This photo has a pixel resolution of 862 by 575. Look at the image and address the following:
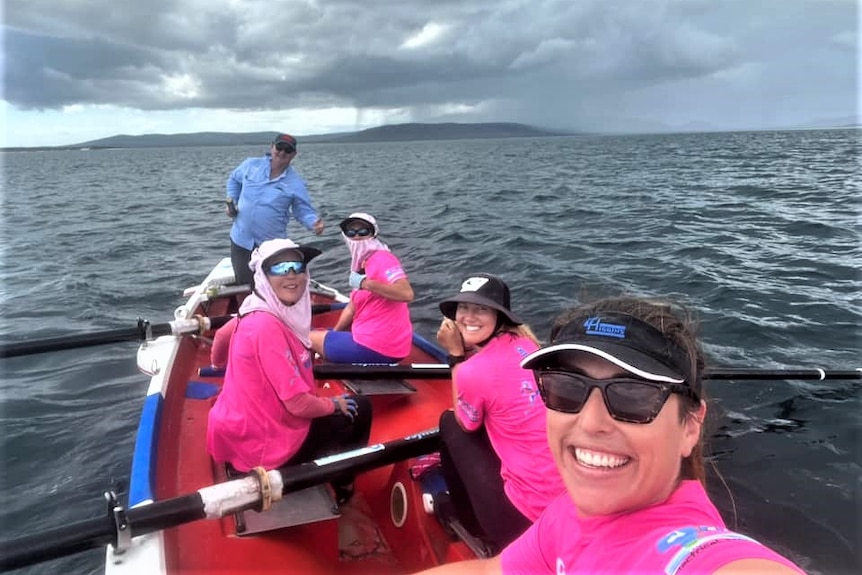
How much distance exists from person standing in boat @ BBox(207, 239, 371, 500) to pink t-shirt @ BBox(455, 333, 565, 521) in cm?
109

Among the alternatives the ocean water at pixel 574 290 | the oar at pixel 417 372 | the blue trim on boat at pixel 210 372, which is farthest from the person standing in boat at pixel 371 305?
the ocean water at pixel 574 290

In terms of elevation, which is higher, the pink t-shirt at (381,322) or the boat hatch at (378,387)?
the pink t-shirt at (381,322)

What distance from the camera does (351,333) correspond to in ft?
22.1

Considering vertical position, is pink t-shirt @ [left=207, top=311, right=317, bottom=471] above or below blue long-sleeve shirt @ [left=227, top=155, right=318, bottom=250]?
below

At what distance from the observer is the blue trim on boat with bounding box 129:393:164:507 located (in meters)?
4.13

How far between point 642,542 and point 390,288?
466 cm

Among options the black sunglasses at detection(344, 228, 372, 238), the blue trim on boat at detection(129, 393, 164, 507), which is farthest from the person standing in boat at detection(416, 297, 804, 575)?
the black sunglasses at detection(344, 228, 372, 238)

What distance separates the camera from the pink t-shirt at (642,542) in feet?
5.04

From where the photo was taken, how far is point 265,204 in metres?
8.44

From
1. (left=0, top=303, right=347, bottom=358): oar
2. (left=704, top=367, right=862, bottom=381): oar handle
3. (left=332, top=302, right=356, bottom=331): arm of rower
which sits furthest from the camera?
(left=332, top=302, right=356, bottom=331): arm of rower

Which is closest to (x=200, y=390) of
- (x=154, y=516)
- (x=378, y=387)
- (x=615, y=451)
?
(x=378, y=387)

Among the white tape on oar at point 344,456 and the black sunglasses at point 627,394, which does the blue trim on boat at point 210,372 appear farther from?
the black sunglasses at point 627,394

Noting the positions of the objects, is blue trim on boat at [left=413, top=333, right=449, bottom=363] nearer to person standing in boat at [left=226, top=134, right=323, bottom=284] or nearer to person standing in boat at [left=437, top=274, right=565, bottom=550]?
person standing in boat at [left=226, top=134, right=323, bottom=284]

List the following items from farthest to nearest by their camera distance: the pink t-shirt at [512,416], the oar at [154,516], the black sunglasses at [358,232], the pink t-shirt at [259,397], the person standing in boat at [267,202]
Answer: the person standing in boat at [267,202], the black sunglasses at [358,232], the pink t-shirt at [259,397], the pink t-shirt at [512,416], the oar at [154,516]
